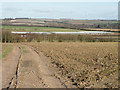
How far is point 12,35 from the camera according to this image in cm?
5653

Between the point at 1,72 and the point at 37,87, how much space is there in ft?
15.9

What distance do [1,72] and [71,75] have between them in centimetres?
464

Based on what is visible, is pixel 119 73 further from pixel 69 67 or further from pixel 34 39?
pixel 34 39

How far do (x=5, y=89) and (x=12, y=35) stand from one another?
156 feet

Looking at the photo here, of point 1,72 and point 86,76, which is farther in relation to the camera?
point 1,72

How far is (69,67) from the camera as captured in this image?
49.5ft

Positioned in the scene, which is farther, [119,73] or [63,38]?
[63,38]

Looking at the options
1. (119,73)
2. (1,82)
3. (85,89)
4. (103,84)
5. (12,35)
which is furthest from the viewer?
(12,35)

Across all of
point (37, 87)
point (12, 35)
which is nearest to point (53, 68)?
point (37, 87)

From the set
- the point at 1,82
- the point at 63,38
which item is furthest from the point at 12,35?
the point at 1,82

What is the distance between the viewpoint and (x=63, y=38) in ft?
195

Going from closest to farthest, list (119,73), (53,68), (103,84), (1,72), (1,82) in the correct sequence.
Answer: (103,84) < (1,82) < (119,73) < (1,72) < (53,68)

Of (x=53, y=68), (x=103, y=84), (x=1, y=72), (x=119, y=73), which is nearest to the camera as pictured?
(x=103, y=84)

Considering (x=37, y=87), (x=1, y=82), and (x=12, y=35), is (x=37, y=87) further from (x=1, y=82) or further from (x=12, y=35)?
(x=12, y=35)
